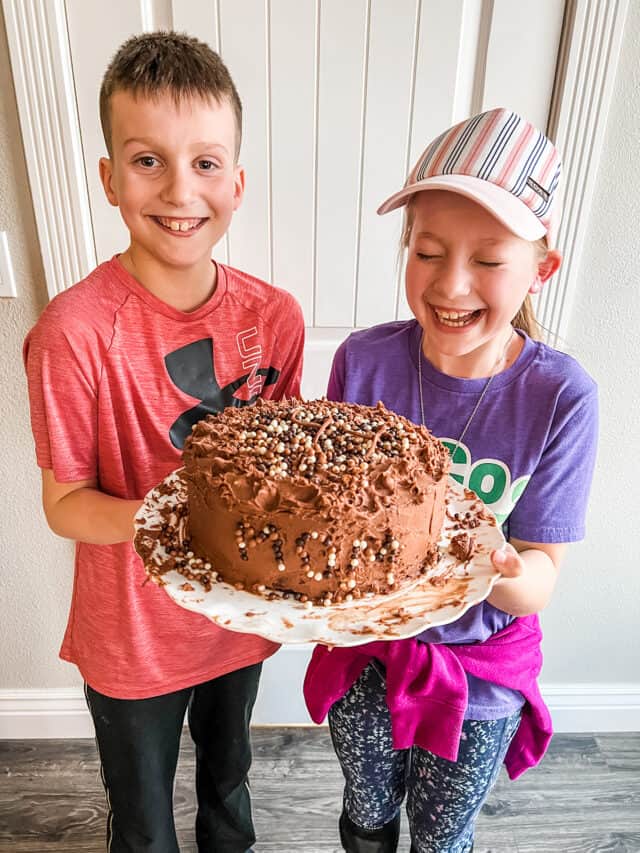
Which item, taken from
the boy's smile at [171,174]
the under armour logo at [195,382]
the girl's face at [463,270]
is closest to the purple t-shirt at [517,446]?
the girl's face at [463,270]

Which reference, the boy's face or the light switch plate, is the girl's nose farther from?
the light switch plate

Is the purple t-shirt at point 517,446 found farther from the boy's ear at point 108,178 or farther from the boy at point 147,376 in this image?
the boy's ear at point 108,178

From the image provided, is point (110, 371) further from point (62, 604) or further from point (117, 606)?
point (62, 604)

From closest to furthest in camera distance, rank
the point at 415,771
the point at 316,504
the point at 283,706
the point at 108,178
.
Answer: the point at 316,504 → the point at 108,178 → the point at 415,771 → the point at 283,706

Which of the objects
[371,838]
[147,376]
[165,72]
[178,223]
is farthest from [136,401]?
[371,838]

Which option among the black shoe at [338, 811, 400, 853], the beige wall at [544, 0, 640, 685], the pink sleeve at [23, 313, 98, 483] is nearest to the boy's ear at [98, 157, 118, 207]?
the pink sleeve at [23, 313, 98, 483]

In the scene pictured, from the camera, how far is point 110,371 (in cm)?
113

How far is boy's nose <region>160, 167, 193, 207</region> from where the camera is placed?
1052 mm

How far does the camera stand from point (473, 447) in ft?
3.78

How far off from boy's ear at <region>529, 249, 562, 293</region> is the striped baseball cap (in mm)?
41

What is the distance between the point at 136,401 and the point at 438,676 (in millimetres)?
730

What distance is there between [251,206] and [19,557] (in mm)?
1214

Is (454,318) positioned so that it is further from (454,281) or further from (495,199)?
(495,199)

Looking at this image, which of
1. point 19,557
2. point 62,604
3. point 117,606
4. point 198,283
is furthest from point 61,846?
point 198,283
